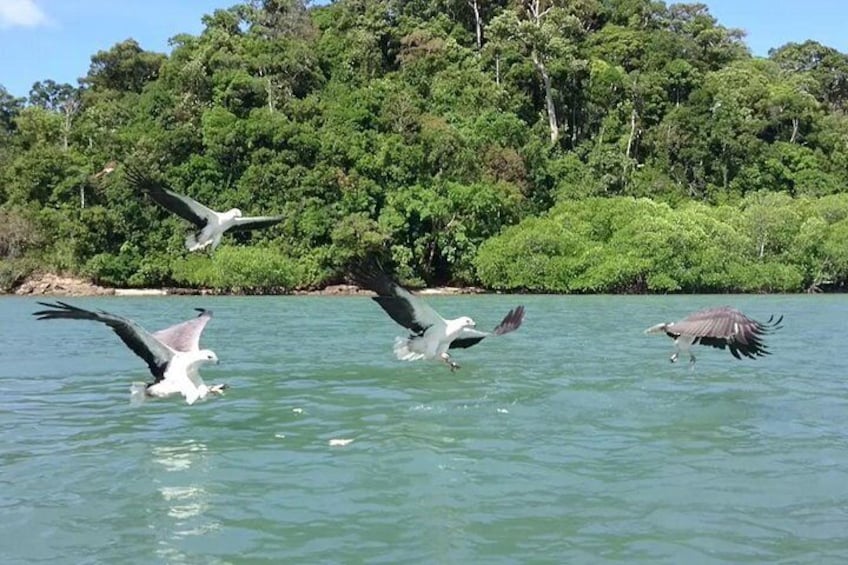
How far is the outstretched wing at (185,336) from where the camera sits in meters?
11.2

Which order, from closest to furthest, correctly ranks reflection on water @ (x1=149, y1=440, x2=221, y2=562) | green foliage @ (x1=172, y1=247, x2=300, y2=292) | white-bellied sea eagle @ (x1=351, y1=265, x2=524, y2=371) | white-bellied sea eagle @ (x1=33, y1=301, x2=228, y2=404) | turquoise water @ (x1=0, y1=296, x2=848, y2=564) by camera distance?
turquoise water @ (x1=0, y1=296, x2=848, y2=564), reflection on water @ (x1=149, y1=440, x2=221, y2=562), white-bellied sea eagle @ (x1=33, y1=301, x2=228, y2=404), white-bellied sea eagle @ (x1=351, y1=265, x2=524, y2=371), green foliage @ (x1=172, y1=247, x2=300, y2=292)

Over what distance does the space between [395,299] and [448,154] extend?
49569 mm

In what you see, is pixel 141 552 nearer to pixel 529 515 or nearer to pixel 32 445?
pixel 529 515

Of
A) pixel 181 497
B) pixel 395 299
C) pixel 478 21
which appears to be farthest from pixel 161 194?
pixel 478 21

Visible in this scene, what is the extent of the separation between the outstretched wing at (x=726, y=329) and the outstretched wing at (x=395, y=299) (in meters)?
3.99

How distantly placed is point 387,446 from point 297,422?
6.34ft

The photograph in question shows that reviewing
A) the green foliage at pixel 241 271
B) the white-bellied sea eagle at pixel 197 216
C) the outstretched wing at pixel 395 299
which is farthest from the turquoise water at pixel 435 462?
the green foliage at pixel 241 271

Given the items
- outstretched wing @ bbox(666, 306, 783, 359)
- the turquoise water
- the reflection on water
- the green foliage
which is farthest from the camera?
the green foliage

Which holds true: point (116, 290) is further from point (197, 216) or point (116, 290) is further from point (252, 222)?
point (252, 222)

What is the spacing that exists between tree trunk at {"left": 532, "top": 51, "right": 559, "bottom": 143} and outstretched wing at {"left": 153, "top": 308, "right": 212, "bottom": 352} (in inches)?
2343

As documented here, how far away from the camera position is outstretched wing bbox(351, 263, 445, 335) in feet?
36.8

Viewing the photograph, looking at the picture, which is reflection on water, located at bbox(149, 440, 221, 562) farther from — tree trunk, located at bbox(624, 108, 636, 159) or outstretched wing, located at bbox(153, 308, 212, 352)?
tree trunk, located at bbox(624, 108, 636, 159)

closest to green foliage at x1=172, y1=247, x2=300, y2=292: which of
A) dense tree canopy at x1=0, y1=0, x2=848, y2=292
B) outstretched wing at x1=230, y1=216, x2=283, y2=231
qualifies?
dense tree canopy at x1=0, y1=0, x2=848, y2=292

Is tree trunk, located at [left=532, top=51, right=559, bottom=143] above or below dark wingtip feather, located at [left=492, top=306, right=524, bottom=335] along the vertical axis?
above
